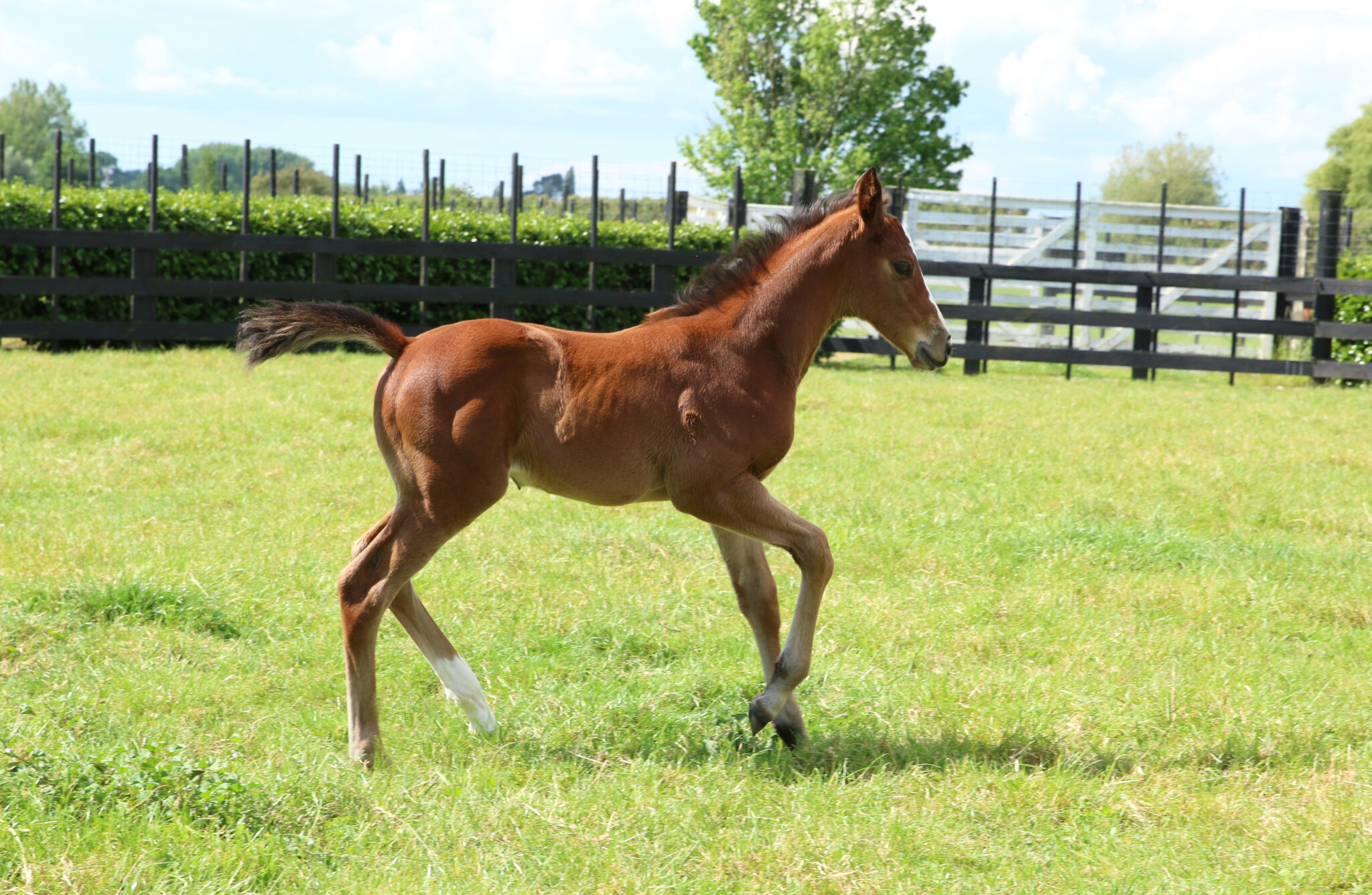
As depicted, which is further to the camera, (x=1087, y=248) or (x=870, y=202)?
(x=1087, y=248)

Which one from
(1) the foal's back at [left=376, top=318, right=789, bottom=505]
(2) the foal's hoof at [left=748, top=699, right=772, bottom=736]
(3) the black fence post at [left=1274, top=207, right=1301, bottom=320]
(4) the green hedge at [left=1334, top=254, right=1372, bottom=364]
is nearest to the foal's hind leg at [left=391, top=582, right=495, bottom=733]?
(1) the foal's back at [left=376, top=318, right=789, bottom=505]

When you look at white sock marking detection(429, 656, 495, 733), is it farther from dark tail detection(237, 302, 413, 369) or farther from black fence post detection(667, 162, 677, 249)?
black fence post detection(667, 162, 677, 249)

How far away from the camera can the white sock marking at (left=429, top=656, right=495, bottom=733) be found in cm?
390

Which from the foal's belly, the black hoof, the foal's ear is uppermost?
the foal's ear

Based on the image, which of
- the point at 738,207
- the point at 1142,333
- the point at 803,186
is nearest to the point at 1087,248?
the point at 1142,333

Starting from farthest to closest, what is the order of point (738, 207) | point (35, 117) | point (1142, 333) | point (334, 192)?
1. point (35, 117)
2. point (1142, 333)
3. point (738, 207)
4. point (334, 192)

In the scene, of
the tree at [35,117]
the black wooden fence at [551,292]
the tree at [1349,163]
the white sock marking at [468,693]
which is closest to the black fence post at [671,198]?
the black wooden fence at [551,292]

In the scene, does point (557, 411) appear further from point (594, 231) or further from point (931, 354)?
point (594, 231)

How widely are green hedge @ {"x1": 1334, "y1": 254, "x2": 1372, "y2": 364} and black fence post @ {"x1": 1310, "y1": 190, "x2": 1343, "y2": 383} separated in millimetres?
118

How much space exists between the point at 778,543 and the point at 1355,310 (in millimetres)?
14873

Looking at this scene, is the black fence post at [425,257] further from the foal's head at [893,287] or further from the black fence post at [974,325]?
the foal's head at [893,287]

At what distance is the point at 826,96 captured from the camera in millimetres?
38750

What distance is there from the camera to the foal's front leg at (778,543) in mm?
3842

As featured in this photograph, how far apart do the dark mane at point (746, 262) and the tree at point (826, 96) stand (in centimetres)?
3296
